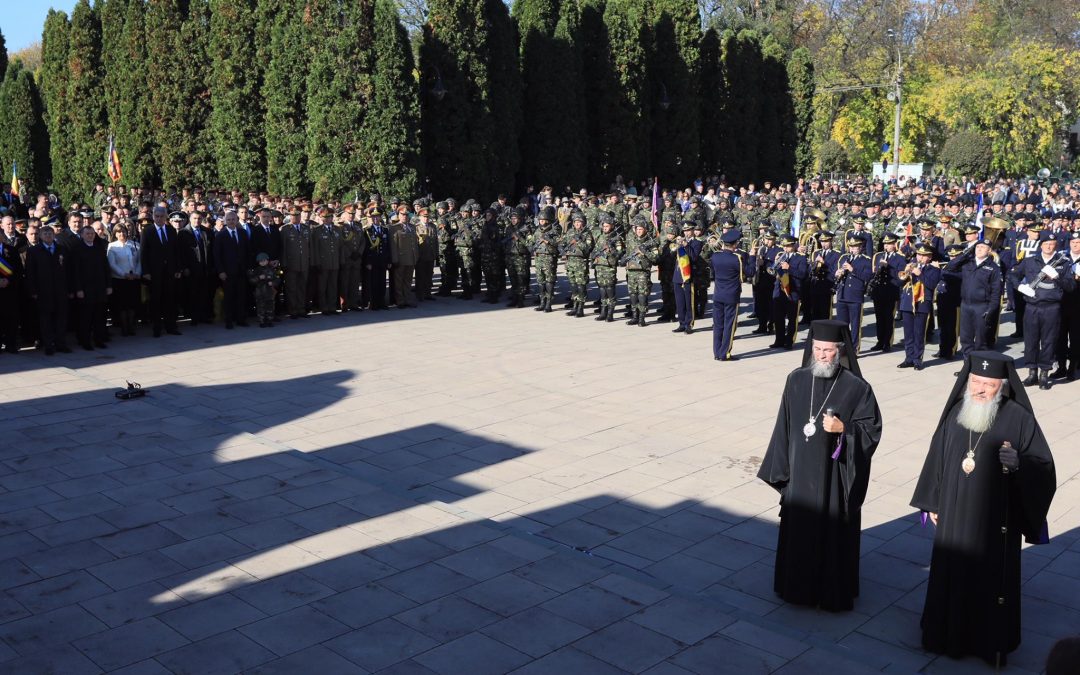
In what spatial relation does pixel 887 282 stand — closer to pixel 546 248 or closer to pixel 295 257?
pixel 546 248

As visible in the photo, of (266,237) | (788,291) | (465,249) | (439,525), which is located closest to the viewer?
(439,525)

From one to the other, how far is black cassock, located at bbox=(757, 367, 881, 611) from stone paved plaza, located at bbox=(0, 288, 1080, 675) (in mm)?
231

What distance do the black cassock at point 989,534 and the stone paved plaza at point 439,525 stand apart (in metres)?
0.20

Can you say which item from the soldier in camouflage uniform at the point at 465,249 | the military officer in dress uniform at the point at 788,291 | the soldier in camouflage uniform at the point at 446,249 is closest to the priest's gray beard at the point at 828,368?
the military officer in dress uniform at the point at 788,291

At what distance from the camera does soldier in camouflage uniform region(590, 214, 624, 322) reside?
16.3 m

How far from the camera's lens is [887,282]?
14.2 meters

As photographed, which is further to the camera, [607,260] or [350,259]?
[350,259]

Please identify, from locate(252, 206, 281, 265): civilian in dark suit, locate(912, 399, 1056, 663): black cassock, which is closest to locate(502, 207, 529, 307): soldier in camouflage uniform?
locate(252, 206, 281, 265): civilian in dark suit

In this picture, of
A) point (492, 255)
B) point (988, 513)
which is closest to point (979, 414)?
point (988, 513)

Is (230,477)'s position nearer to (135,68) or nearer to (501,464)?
A: (501,464)

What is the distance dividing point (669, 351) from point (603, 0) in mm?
19968

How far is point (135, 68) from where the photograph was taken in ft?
96.0

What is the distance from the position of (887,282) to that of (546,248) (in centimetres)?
559

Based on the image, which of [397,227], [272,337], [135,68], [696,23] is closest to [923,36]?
[696,23]
